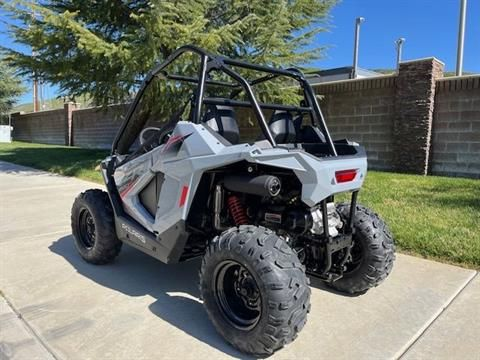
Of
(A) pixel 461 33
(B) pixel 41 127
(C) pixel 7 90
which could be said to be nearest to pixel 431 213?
(A) pixel 461 33

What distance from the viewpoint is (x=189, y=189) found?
2.82m

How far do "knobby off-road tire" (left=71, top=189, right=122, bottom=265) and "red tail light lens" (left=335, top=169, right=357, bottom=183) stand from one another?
2175mm

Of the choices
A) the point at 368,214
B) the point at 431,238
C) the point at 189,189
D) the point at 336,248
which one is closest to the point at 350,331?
the point at 336,248

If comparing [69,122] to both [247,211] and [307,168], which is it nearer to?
[247,211]

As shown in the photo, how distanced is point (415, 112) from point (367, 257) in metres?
6.61

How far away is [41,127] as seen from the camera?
91.6ft

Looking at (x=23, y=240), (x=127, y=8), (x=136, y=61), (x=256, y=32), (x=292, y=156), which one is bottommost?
(x=23, y=240)

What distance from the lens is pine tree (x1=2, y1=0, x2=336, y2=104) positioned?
923 cm

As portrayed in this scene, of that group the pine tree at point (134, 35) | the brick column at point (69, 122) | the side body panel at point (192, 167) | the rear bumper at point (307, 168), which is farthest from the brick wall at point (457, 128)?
the brick column at point (69, 122)

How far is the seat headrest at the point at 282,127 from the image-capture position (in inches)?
128

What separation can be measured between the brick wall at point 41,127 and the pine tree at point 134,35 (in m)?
14.2

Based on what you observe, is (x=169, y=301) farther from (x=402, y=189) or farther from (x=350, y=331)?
(x=402, y=189)

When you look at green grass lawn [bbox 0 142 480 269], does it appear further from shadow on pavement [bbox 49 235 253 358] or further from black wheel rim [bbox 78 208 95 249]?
black wheel rim [bbox 78 208 95 249]

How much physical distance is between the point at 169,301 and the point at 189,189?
0.95 metres
